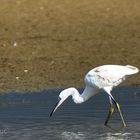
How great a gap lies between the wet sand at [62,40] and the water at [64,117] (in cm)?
68

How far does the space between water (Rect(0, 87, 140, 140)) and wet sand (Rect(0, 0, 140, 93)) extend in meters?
0.68

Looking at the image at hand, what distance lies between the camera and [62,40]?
1656cm

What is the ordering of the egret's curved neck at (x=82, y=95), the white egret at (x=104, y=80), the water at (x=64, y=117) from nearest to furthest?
1. the water at (x=64, y=117)
2. the white egret at (x=104, y=80)
3. the egret's curved neck at (x=82, y=95)

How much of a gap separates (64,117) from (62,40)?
5.39 metres

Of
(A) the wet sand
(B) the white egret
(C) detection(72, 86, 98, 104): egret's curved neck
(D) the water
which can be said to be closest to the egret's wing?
(B) the white egret

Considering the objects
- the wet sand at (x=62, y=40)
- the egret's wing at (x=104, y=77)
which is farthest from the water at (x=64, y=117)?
the wet sand at (x=62, y=40)

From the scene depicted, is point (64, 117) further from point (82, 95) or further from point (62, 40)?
point (62, 40)

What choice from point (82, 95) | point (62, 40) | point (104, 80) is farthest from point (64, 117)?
point (62, 40)

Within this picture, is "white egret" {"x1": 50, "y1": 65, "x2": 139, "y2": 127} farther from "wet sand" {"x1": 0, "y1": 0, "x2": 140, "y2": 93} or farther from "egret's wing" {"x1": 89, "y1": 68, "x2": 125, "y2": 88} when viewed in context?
"wet sand" {"x1": 0, "y1": 0, "x2": 140, "y2": 93}

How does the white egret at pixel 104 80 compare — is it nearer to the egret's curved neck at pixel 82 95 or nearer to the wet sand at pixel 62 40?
the egret's curved neck at pixel 82 95

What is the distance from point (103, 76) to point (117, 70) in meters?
0.22

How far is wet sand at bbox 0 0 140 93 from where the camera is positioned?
46.6 ft

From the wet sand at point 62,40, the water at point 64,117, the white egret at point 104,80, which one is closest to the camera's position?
the water at point 64,117

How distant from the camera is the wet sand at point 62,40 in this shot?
46.6ft
